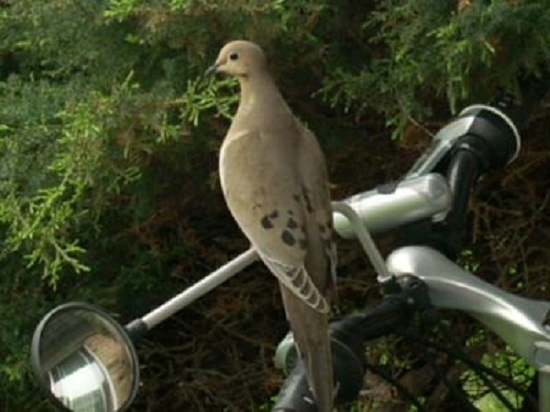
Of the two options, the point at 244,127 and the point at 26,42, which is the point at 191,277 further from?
the point at 244,127

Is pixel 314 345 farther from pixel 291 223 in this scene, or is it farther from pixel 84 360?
pixel 84 360

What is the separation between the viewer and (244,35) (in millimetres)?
2193

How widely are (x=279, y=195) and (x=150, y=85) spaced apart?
720 millimetres

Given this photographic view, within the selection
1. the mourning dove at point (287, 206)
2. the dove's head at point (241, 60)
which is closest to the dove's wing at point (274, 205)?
the mourning dove at point (287, 206)

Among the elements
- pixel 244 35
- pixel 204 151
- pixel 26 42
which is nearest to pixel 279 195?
pixel 244 35

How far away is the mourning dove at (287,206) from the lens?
1600 millimetres

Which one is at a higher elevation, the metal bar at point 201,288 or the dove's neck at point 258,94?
the dove's neck at point 258,94

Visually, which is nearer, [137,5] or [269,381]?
[137,5]

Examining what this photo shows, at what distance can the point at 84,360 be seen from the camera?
173 centimetres

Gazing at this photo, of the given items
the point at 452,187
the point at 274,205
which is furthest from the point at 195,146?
the point at 274,205

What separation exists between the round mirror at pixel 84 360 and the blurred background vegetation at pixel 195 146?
0.53 meters

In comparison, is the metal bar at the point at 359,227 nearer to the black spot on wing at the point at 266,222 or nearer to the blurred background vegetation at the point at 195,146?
the black spot on wing at the point at 266,222

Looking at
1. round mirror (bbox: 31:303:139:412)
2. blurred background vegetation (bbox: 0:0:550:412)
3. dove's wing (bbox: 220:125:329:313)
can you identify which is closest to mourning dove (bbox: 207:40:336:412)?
dove's wing (bbox: 220:125:329:313)

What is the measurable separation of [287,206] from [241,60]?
210mm
